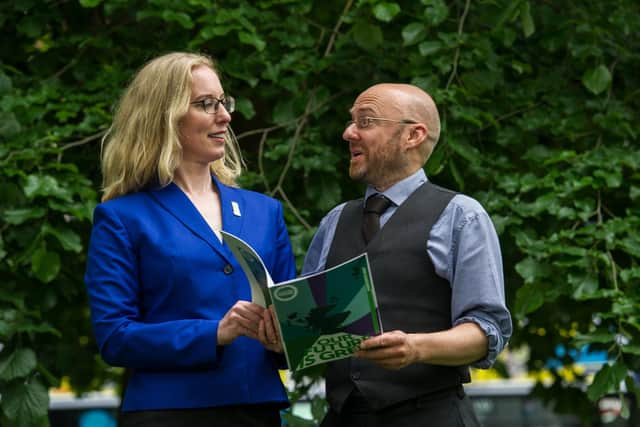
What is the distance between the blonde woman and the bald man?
25cm

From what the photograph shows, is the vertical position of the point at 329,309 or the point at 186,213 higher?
the point at 186,213

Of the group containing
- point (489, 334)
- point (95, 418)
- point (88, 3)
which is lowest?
point (95, 418)

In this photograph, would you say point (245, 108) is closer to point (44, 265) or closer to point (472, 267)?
point (44, 265)

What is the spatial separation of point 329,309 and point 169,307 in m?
0.60

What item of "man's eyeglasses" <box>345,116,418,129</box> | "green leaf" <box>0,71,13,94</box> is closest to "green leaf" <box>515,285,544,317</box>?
"man's eyeglasses" <box>345,116,418,129</box>

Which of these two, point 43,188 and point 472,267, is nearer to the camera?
point 472,267

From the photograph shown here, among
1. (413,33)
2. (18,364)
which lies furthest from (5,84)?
(413,33)

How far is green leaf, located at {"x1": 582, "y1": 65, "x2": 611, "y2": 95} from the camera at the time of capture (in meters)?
4.93

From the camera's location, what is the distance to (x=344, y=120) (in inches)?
205

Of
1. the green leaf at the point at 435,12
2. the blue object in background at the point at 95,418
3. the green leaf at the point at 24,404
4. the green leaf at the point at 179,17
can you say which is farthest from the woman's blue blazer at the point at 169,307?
the blue object in background at the point at 95,418

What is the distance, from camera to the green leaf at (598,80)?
4934mm

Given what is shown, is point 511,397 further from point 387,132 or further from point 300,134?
point 387,132

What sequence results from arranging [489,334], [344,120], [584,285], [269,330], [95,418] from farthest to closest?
1. [95,418]
2. [344,120]
3. [584,285]
4. [489,334]
5. [269,330]

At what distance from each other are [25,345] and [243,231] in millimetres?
2137
